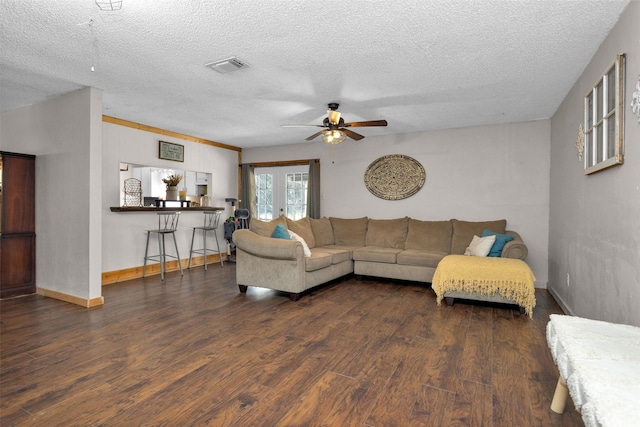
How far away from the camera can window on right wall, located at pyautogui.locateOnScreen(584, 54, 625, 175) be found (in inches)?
89.9

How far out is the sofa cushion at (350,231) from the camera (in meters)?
6.00

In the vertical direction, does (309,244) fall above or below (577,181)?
below

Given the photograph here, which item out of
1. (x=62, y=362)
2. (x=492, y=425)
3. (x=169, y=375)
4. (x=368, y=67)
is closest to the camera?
(x=492, y=425)

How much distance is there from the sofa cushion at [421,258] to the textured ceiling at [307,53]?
199cm

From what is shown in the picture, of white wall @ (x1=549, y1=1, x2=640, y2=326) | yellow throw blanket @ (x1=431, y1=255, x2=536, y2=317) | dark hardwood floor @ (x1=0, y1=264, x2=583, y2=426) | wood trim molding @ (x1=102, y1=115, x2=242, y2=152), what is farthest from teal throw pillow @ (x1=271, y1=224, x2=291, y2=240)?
white wall @ (x1=549, y1=1, x2=640, y2=326)

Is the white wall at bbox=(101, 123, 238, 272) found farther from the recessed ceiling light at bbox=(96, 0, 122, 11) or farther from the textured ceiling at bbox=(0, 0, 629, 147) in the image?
the recessed ceiling light at bbox=(96, 0, 122, 11)

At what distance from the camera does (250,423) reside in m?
1.76

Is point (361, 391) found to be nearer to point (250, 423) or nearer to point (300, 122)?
point (250, 423)

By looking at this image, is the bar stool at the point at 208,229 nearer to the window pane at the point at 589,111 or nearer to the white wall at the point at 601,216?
the white wall at the point at 601,216

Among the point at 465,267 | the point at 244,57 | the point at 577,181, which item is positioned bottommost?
the point at 465,267

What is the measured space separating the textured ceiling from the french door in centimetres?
244

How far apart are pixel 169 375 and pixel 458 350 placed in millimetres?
2137

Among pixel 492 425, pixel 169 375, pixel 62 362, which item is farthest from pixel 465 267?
pixel 62 362

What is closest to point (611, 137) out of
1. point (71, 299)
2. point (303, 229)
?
point (303, 229)
